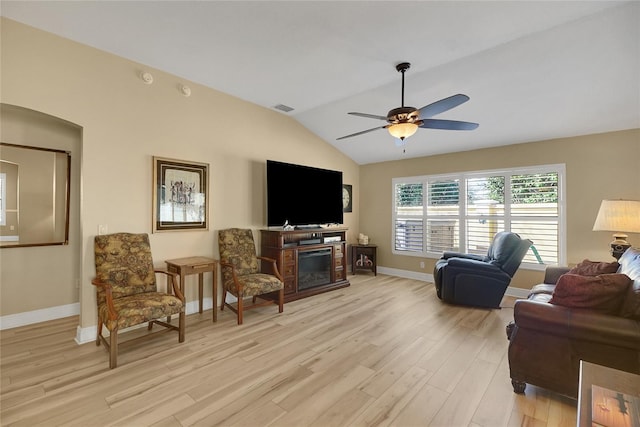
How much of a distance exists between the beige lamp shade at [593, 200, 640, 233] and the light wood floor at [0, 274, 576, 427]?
170cm

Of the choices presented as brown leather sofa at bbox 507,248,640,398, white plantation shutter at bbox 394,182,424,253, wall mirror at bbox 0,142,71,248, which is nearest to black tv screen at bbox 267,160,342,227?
white plantation shutter at bbox 394,182,424,253

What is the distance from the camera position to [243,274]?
3834mm

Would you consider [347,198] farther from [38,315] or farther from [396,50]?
[38,315]

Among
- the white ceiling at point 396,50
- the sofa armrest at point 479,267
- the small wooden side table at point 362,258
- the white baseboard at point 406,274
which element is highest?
the white ceiling at point 396,50

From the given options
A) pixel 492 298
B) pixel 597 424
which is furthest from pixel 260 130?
pixel 597 424

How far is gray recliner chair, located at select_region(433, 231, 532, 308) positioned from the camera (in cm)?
387

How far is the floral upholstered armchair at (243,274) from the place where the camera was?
11.2 ft

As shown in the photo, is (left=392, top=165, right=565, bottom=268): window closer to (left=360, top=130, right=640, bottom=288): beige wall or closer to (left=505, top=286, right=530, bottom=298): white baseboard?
(left=360, top=130, right=640, bottom=288): beige wall

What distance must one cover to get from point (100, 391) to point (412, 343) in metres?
2.68

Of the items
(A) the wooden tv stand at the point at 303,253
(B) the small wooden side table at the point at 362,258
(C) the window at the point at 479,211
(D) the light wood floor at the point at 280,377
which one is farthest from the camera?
(B) the small wooden side table at the point at 362,258

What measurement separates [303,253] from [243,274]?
1025mm

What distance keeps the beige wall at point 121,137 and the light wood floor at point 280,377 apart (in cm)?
72

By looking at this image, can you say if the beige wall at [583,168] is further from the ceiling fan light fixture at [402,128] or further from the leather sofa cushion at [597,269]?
the ceiling fan light fixture at [402,128]

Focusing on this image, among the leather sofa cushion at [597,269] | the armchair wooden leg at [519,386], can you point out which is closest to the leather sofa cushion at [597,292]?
the armchair wooden leg at [519,386]
